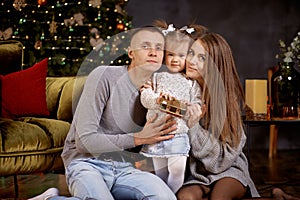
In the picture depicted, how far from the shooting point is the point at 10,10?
15.1ft

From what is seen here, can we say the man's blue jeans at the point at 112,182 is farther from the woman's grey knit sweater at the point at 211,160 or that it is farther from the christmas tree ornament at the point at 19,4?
the christmas tree ornament at the point at 19,4

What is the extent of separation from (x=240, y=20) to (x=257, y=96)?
2559 mm

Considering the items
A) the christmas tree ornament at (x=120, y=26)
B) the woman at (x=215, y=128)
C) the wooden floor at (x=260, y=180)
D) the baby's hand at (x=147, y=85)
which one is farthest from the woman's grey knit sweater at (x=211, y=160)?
the christmas tree ornament at (x=120, y=26)

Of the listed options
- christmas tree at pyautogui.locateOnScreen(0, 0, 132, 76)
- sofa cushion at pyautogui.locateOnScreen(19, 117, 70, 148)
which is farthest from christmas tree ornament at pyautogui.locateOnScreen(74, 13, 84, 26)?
sofa cushion at pyautogui.locateOnScreen(19, 117, 70, 148)

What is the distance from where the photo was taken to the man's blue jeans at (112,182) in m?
1.74

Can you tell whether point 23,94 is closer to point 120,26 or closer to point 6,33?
point 6,33

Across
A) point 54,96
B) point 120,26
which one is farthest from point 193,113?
point 120,26

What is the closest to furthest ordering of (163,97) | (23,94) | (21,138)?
(163,97) < (21,138) < (23,94)

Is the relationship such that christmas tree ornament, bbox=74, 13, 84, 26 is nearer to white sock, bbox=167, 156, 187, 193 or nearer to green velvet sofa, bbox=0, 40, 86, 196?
green velvet sofa, bbox=0, 40, 86, 196

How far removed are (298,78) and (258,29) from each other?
225cm

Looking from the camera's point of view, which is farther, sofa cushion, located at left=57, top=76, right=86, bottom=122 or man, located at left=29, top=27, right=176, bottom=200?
sofa cushion, located at left=57, top=76, right=86, bottom=122

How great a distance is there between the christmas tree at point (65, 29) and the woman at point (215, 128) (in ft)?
8.71

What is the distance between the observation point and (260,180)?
3537 millimetres

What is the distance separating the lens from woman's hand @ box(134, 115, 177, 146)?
1.75 metres
